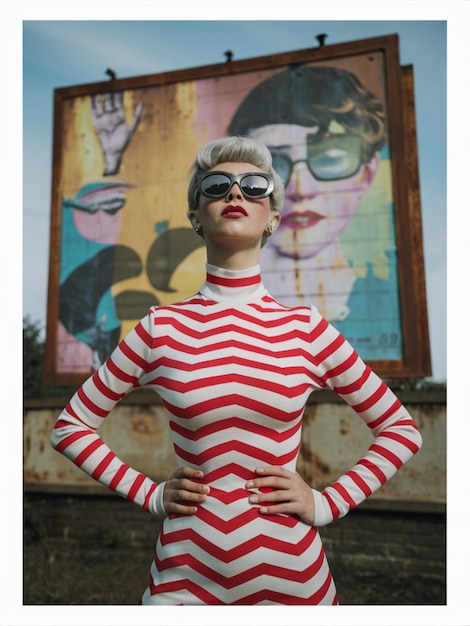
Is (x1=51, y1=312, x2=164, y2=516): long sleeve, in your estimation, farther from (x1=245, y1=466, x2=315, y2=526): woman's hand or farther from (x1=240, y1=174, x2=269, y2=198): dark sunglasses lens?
(x1=240, y1=174, x2=269, y2=198): dark sunglasses lens

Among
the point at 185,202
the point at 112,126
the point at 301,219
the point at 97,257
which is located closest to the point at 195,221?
the point at 301,219

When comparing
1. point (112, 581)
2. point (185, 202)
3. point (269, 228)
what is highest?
point (185, 202)

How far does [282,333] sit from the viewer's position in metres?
1.70

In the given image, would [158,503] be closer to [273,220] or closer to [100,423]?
[100,423]

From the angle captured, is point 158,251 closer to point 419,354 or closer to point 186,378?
point 419,354

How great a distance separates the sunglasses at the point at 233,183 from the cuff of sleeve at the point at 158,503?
2.99 ft

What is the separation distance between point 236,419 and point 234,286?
452 mm

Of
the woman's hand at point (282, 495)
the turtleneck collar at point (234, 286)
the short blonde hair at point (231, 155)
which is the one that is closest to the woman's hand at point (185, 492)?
the woman's hand at point (282, 495)

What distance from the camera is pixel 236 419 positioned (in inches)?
62.2

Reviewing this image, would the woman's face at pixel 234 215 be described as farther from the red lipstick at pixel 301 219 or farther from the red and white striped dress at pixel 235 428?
the red lipstick at pixel 301 219

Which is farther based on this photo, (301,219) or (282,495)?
(301,219)

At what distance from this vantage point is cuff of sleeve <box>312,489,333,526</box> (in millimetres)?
1617

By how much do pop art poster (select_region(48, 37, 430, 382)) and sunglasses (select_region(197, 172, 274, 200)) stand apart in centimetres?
443

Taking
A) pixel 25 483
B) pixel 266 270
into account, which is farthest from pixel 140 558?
pixel 266 270
